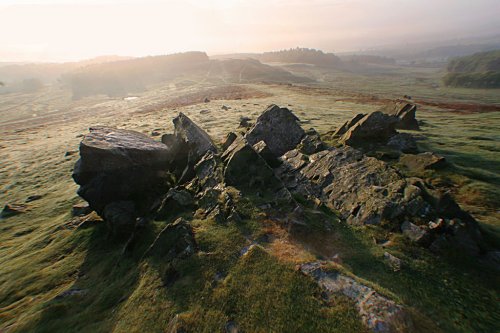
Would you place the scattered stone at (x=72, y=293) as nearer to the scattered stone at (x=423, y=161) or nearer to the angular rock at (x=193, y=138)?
the angular rock at (x=193, y=138)

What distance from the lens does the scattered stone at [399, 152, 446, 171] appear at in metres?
20.7

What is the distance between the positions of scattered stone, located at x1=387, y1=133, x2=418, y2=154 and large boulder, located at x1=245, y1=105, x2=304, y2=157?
857 cm

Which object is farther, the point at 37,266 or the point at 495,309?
the point at 37,266

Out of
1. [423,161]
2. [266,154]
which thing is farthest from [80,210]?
[423,161]

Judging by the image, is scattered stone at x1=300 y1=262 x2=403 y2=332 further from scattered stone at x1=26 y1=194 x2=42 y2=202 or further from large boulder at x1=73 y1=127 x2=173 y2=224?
scattered stone at x1=26 y1=194 x2=42 y2=202

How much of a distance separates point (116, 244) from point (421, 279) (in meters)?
16.3

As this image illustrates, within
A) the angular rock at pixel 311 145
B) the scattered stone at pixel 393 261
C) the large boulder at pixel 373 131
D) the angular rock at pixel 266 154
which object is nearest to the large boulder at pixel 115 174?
the angular rock at pixel 266 154

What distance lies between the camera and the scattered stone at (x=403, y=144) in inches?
970

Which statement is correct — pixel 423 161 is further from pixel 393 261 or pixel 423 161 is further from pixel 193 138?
pixel 193 138

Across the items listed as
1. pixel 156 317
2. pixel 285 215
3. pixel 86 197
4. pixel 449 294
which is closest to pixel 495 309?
pixel 449 294

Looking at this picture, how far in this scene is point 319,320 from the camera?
9047 millimetres

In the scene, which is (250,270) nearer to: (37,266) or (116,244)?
(116,244)

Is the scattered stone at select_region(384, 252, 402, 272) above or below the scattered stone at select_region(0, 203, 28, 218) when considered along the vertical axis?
above

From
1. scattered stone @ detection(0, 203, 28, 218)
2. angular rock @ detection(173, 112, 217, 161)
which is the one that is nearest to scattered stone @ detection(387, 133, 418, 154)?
angular rock @ detection(173, 112, 217, 161)
